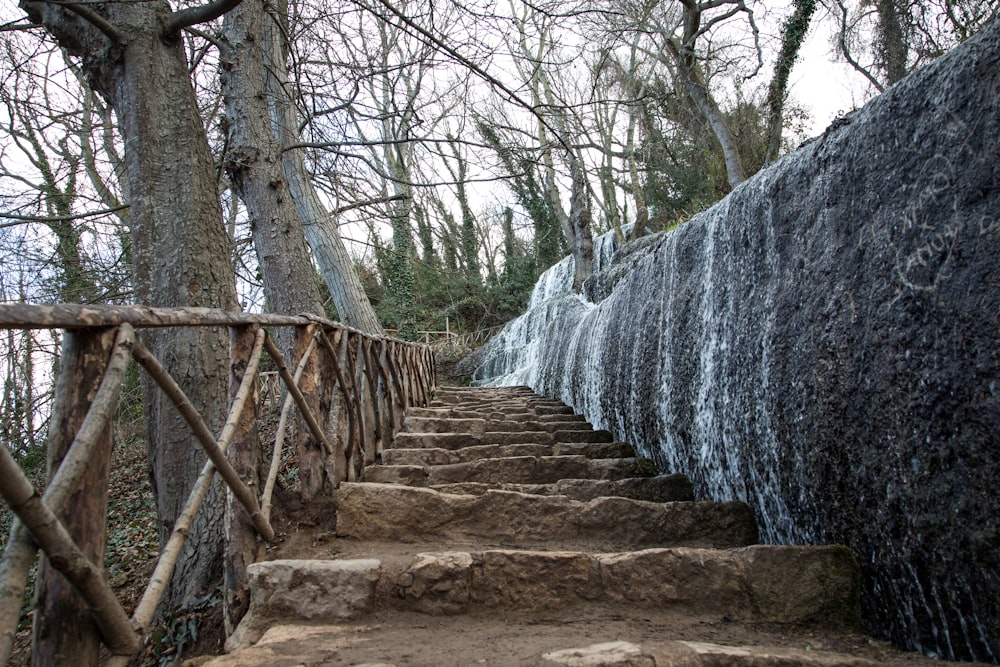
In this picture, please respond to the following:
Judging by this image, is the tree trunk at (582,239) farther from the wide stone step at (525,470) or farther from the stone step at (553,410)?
the wide stone step at (525,470)

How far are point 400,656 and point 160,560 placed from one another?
692mm

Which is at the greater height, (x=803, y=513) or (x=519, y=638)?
(x=803, y=513)

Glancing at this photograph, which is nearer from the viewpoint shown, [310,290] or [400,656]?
[400,656]

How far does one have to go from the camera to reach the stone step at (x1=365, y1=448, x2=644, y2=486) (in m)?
3.11

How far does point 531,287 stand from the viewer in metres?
18.5

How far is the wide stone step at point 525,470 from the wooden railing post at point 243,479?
1.05 meters

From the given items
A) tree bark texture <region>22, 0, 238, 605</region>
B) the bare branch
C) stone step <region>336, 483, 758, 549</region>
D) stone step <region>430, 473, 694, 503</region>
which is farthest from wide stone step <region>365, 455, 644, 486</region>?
the bare branch

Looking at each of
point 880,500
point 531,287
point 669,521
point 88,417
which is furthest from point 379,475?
point 531,287

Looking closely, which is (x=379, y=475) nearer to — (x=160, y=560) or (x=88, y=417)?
(x=160, y=560)

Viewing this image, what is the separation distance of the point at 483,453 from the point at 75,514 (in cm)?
259

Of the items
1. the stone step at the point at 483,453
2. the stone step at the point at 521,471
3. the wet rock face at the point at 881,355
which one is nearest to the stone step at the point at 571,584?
the wet rock face at the point at 881,355

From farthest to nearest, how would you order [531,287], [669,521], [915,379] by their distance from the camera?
[531,287]
[669,521]
[915,379]

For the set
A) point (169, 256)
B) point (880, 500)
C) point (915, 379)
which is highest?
point (169, 256)

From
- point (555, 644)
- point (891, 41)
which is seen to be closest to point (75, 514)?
point (555, 644)
